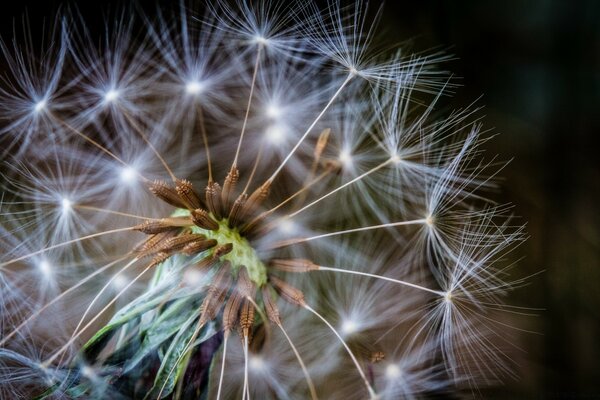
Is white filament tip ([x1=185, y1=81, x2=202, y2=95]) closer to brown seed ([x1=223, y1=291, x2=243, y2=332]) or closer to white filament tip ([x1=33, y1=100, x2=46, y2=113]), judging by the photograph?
white filament tip ([x1=33, y1=100, x2=46, y2=113])

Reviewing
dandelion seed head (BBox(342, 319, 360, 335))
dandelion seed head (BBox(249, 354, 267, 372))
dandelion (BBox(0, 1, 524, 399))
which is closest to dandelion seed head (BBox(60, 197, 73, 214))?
dandelion (BBox(0, 1, 524, 399))

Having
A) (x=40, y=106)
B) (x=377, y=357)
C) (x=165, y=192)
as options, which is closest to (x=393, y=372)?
(x=377, y=357)

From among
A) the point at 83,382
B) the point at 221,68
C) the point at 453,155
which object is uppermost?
the point at 221,68

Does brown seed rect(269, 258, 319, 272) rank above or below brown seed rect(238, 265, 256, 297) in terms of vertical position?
above

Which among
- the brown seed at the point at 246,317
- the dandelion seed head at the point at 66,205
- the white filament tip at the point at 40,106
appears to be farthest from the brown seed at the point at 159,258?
the white filament tip at the point at 40,106

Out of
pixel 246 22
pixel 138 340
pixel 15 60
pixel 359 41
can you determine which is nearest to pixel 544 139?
pixel 359 41

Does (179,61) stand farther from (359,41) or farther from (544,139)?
(544,139)
